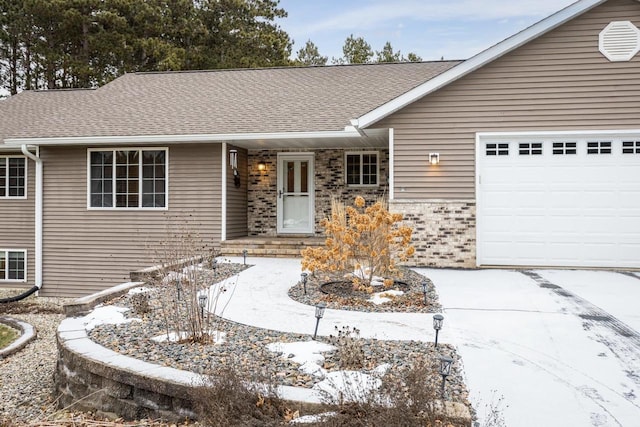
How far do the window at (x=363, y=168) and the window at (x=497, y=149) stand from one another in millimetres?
3008

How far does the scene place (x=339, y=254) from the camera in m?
6.25

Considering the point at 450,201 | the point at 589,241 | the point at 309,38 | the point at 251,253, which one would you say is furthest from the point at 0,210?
the point at 309,38

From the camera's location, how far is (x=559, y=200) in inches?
320

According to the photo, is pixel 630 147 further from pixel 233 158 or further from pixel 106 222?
pixel 106 222

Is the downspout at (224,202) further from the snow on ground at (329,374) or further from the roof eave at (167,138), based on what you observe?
the snow on ground at (329,374)

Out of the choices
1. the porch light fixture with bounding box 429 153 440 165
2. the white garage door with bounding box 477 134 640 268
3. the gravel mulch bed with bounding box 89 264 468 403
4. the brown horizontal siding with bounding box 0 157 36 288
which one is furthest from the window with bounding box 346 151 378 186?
the brown horizontal siding with bounding box 0 157 36 288

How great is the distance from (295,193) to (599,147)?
20.6 ft

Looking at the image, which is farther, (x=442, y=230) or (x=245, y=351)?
(x=442, y=230)

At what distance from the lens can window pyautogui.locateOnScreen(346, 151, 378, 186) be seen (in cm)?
1088

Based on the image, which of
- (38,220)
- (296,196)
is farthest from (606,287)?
(38,220)

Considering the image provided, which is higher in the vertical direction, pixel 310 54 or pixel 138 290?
pixel 310 54

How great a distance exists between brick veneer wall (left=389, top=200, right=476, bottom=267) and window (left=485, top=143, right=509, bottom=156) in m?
0.98

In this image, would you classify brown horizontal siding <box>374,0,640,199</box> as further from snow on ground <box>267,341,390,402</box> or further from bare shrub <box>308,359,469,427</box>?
bare shrub <box>308,359,469,427</box>

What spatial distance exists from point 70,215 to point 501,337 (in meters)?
9.76
